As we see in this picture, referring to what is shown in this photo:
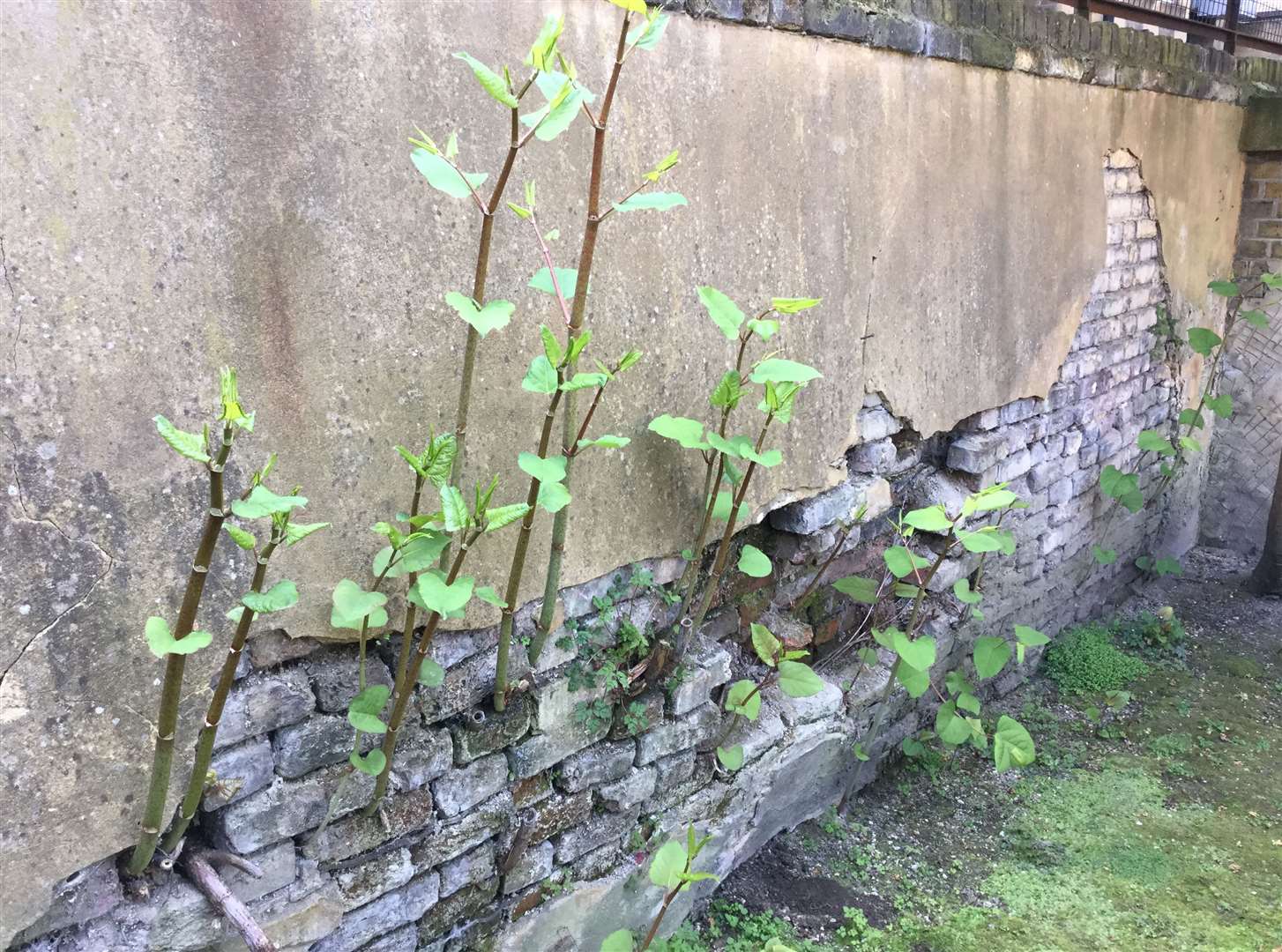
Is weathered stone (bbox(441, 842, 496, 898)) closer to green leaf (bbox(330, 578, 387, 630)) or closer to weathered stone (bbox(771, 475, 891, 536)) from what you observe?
green leaf (bbox(330, 578, 387, 630))

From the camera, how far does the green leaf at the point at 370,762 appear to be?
1671 millimetres

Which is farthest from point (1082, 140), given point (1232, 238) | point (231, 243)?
point (231, 243)

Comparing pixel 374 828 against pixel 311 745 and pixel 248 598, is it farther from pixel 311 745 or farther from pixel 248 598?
Result: pixel 248 598

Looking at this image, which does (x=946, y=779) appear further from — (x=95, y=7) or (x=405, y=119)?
(x=95, y=7)

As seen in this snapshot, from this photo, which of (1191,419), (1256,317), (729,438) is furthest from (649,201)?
(1256,317)

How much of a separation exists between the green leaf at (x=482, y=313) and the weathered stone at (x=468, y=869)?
1125 millimetres

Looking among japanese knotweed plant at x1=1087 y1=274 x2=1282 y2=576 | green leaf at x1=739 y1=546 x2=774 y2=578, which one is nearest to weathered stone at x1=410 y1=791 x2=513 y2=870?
green leaf at x1=739 y1=546 x2=774 y2=578

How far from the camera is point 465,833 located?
1.94 meters

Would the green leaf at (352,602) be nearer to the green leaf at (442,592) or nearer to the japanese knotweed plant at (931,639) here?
the green leaf at (442,592)

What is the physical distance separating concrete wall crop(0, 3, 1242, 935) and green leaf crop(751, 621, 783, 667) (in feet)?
1.10

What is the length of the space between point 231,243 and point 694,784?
1691 mm

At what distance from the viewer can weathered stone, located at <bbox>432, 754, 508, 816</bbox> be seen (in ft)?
6.25

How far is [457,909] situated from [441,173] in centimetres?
147

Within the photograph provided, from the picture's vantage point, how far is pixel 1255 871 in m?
2.80
